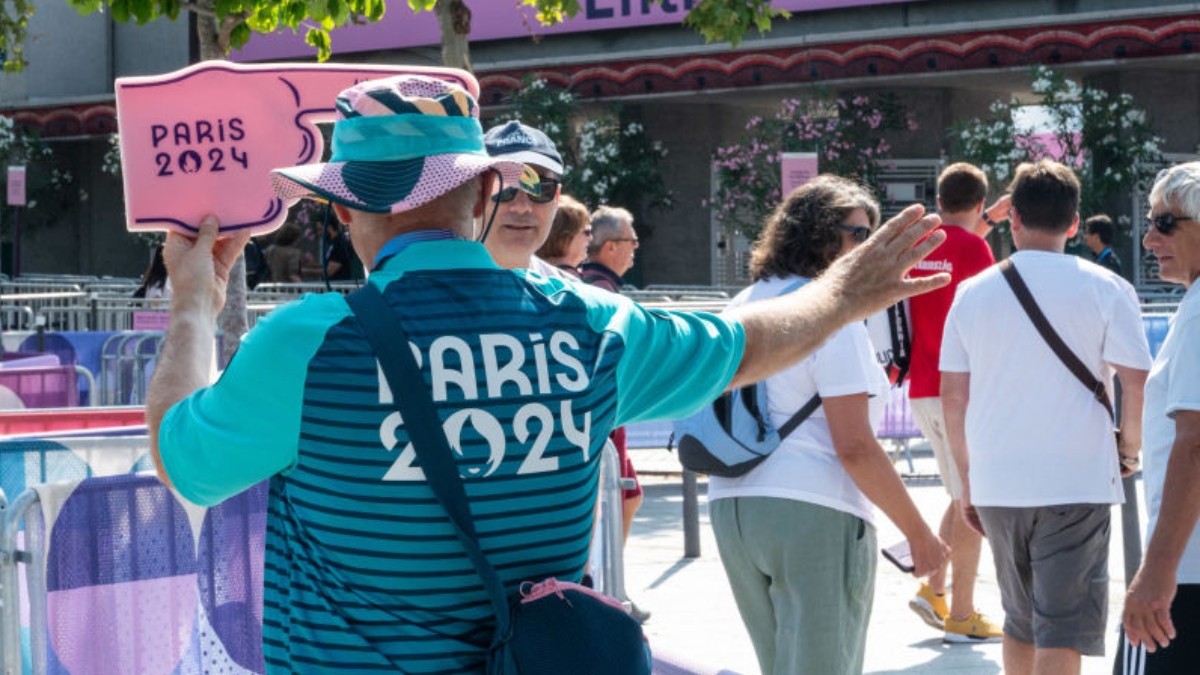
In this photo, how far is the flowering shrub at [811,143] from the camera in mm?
21938

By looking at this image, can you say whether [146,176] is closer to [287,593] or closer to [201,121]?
[201,121]

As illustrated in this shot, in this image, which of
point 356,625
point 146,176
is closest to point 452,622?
point 356,625

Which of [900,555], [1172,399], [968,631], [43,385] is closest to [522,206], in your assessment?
[900,555]

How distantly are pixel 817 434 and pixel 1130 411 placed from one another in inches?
61.8

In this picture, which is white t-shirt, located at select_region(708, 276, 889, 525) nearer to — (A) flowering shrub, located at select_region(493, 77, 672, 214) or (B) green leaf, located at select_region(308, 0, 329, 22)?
(B) green leaf, located at select_region(308, 0, 329, 22)

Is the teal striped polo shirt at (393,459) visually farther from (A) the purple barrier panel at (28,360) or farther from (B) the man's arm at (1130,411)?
(A) the purple barrier panel at (28,360)

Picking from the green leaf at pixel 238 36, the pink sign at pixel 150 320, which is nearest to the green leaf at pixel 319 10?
the green leaf at pixel 238 36

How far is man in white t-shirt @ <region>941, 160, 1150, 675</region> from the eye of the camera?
15.9 feet

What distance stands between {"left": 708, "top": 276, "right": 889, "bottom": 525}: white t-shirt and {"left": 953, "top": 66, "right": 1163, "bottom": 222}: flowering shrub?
16654 mm

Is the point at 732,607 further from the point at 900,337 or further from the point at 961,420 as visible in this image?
the point at 961,420

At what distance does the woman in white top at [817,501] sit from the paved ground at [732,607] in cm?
144

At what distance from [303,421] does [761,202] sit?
20.4 metres

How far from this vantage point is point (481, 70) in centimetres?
2448

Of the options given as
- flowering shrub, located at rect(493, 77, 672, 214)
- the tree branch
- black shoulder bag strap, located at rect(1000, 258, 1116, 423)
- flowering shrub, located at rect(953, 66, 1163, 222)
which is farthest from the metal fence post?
flowering shrub, located at rect(493, 77, 672, 214)
